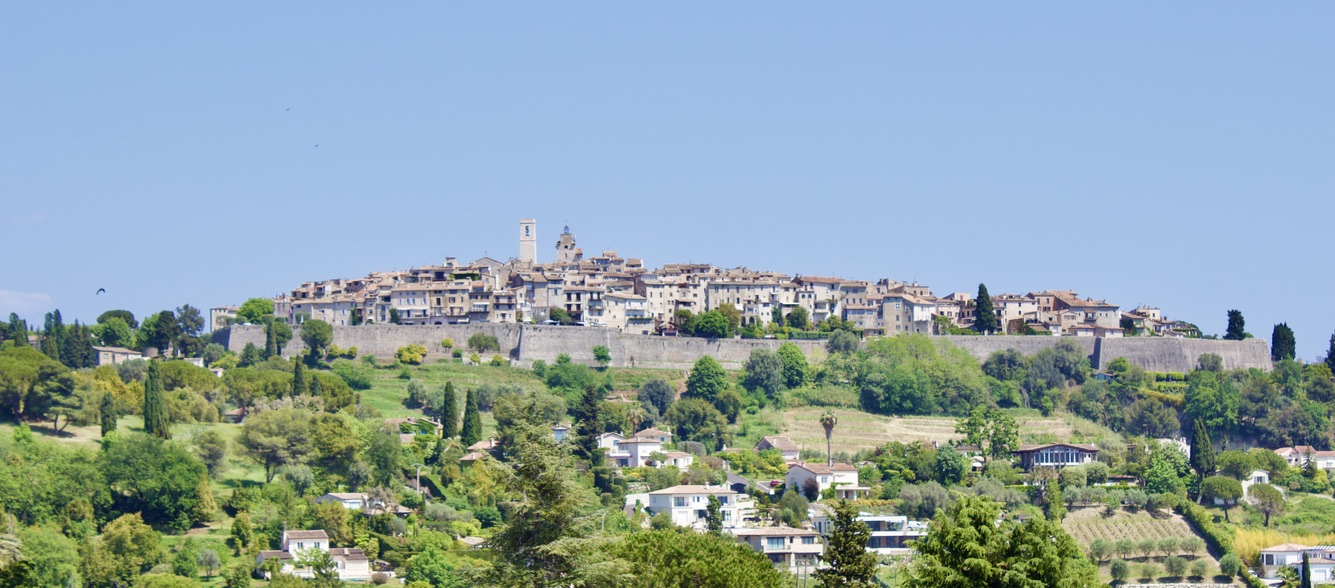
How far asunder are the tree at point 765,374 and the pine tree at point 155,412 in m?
27.5

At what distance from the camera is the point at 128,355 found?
90188 mm

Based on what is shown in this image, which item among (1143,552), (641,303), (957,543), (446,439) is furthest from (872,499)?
(957,543)

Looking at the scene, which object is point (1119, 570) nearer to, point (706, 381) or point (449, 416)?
point (706, 381)

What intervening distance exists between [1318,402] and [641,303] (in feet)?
105

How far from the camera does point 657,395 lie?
83375 millimetres

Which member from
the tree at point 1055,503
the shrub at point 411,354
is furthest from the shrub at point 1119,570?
the shrub at point 411,354

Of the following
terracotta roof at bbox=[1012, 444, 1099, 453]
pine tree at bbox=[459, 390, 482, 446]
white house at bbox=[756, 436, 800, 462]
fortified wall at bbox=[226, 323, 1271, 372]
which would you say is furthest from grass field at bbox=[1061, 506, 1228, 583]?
fortified wall at bbox=[226, 323, 1271, 372]

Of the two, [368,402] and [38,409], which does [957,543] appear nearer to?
[38,409]

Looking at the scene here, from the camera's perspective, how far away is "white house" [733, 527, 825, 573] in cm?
6131

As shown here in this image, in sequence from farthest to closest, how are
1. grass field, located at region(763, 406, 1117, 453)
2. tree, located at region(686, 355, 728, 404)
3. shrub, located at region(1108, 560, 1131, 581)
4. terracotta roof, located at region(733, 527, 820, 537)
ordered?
tree, located at region(686, 355, 728, 404)
grass field, located at region(763, 406, 1117, 453)
shrub, located at region(1108, 560, 1131, 581)
terracotta roof, located at region(733, 527, 820, 537)

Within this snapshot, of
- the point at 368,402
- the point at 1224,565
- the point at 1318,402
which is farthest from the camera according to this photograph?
the point at 1318,402

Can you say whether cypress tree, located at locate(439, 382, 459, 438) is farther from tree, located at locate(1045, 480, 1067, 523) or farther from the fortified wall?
tree, located at locate(1045, 480, 1067, 523)

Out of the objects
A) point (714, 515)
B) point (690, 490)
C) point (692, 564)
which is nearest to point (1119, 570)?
point (714, 515)

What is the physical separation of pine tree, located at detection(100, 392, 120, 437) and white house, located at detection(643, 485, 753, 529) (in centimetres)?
1843
